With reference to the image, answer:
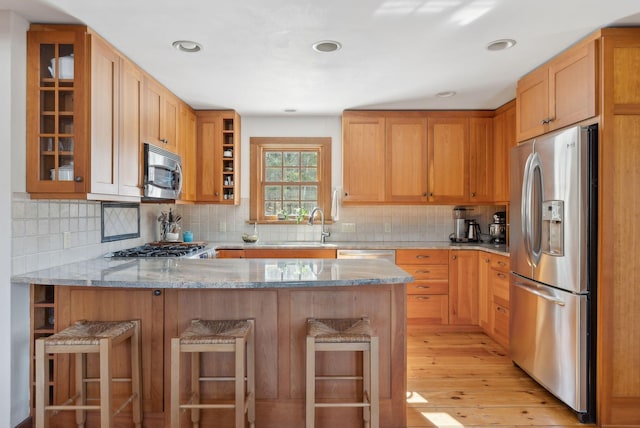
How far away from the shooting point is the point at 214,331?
2.09m

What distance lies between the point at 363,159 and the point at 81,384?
130 inches

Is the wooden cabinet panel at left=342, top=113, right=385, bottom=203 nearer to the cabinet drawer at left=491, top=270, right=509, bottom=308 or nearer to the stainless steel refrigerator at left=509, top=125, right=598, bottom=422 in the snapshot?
the cabinet drawer at left=491, top=270, right=509, bottom=308

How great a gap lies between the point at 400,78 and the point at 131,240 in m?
2.86

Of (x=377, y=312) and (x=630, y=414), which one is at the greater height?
(x=377, y=312)

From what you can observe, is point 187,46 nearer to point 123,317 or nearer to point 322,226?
point 123,317

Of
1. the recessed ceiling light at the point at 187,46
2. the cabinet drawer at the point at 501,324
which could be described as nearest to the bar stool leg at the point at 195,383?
the recessed ceiling light at the point at 187,46

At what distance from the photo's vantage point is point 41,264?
2.39m

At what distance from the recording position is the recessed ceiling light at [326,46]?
259cm

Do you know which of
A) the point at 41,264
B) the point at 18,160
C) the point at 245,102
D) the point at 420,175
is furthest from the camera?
the point at 420,175

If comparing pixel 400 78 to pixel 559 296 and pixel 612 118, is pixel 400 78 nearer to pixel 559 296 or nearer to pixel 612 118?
pixel 612 118

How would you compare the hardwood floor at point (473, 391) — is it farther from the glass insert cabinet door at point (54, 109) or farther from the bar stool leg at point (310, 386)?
the glass insert cabinet door at point (54, 109)

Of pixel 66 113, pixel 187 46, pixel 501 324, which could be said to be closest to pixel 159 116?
pixel 187 46

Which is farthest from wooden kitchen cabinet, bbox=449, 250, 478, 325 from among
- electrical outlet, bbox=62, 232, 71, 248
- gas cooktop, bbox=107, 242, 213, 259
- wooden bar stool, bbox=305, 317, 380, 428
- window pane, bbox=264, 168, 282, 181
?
electrical outlet, bbox=62, 232, 71, 248

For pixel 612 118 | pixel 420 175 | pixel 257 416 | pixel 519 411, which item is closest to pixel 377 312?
pixel 257 416
